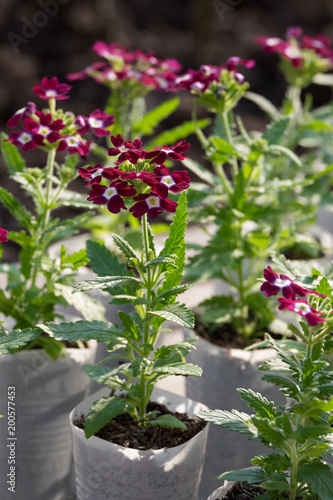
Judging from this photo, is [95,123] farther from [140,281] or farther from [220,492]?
[220,492]

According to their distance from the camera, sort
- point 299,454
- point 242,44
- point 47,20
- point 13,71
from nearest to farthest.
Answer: point 299,454
point 13,71
point 47,20
point 242,44

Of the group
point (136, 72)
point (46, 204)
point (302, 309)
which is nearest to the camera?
point (302, 309)

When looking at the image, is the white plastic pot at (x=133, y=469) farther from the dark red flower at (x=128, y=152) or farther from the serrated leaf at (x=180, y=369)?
the dark red flower at (x=128, y=152)

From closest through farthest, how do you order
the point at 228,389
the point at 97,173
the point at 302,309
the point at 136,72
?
1. the point at 302,309
2. the point at 97,173
3. the point at 228,389
4. the point at 136,72

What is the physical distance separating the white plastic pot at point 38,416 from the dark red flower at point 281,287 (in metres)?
0.58

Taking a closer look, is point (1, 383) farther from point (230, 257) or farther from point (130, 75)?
point (130, 75)

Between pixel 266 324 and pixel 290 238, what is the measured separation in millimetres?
223

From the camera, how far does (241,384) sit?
65.4 inches

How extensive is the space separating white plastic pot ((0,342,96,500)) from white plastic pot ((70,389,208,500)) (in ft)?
0.75

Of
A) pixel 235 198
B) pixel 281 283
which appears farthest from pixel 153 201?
pixel 235 198

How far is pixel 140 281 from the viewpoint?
1249 mm

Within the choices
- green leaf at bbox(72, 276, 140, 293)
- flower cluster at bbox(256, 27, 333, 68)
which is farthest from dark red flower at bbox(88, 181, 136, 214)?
flower cluster at bbox(256, 27, 333, 68)

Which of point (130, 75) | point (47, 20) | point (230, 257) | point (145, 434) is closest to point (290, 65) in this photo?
point (130, 75)

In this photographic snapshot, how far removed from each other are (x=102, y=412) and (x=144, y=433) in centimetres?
11
